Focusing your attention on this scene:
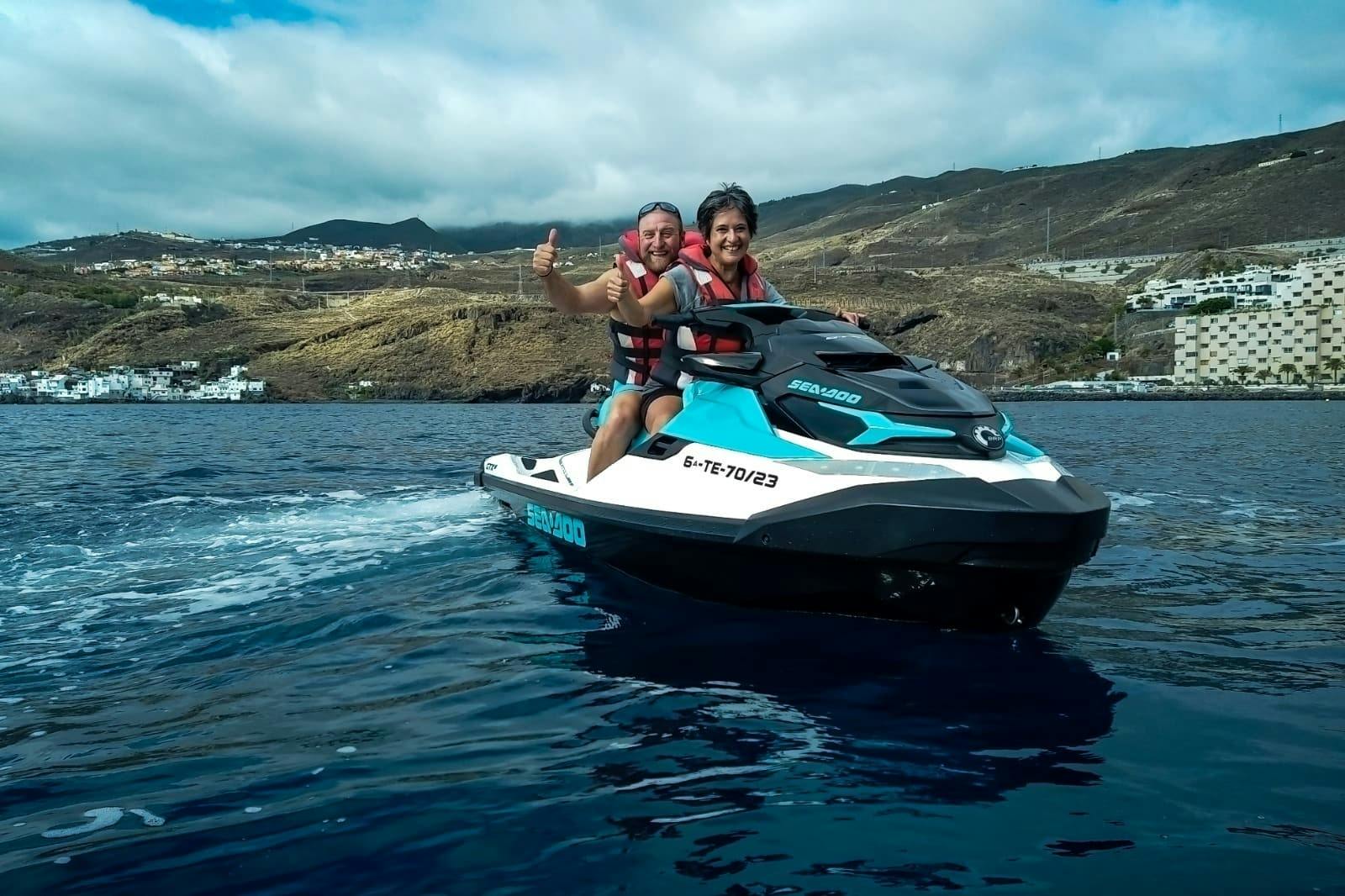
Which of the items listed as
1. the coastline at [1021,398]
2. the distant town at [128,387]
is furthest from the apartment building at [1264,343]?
the distant town at [128,387]

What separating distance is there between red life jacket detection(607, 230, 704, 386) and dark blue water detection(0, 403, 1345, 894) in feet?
4.66

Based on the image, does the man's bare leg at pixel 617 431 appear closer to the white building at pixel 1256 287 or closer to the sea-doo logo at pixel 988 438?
the sea-doo logo at pixel 988 438

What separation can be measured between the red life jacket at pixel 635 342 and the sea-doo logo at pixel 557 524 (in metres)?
→ 1.07

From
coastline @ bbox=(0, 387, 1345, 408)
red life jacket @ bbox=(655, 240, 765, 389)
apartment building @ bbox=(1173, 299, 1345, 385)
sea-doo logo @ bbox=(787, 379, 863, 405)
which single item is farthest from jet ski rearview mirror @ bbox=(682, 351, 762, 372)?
apartment building @ bbox=(1173, 299, 1345, 385)

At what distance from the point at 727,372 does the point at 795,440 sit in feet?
2.12

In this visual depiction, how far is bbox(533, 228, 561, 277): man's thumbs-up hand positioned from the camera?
Answer: 5.00 meters

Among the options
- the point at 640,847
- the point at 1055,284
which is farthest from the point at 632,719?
the point at 1055,284

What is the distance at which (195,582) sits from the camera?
5887 millimetres

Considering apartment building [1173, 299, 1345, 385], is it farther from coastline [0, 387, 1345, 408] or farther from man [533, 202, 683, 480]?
man [533, 202, 683, 480]

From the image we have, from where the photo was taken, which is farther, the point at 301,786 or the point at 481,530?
the point at 481,530

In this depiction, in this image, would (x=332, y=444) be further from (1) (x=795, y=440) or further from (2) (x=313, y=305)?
(2) (x=313, y=305)

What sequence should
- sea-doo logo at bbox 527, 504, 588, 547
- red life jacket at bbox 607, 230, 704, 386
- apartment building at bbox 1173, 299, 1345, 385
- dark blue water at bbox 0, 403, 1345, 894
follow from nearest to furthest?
dark blue water at bbox 0, 403, 1345, 894
sea-doo logo at bbox 527, 504, 588, 547
red life jacket at bbox 607, 230, 704, 386
apartment building at bbox 1173, 299, 1345, 385

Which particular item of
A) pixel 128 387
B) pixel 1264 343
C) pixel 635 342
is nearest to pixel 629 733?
pixel 635 342

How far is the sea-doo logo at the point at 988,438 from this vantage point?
14.4 ft
